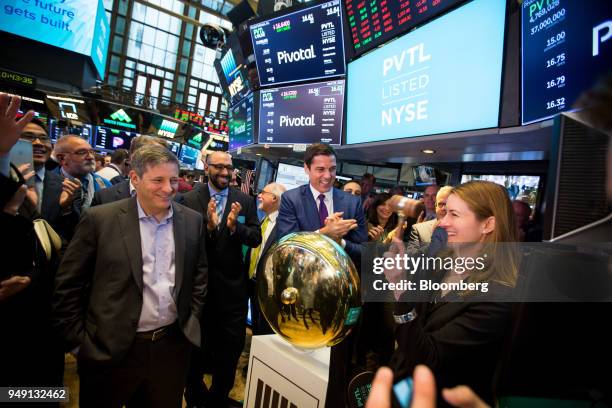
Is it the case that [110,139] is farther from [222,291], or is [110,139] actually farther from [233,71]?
→ [222,291]

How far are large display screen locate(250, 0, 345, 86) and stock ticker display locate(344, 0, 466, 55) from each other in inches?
12.5

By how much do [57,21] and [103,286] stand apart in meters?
13.6

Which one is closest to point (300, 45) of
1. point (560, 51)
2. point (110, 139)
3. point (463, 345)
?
point (560, 51)

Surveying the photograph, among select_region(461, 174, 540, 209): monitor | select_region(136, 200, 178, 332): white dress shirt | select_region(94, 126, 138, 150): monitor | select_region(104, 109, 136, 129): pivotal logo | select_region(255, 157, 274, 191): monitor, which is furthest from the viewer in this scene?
select_region(104, 109, 136, 129): pivotal logo

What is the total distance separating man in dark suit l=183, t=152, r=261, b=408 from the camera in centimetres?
261

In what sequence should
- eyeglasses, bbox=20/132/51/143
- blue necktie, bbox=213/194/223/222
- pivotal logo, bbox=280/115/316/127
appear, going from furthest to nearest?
pivotal logo, bbox=280/115/316/127
blue necktie, bbox=213/194/223/222
eyeglasses, bbox=20/132/51/143

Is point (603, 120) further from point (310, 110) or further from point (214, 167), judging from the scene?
point (310, 110)

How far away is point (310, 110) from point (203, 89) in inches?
912

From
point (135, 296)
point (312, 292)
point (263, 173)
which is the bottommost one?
point (135, 296)

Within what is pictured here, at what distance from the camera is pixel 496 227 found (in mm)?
1277

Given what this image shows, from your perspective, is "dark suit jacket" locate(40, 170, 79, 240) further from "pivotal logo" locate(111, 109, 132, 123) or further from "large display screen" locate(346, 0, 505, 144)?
"pivotal logo" locate(111, 109, 132, 123)

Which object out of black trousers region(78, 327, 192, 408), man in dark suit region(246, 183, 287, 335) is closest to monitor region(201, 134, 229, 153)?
man in dark suit region(246, 183, 287, 335)

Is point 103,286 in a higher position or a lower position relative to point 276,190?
lower

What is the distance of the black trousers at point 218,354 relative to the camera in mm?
2611
